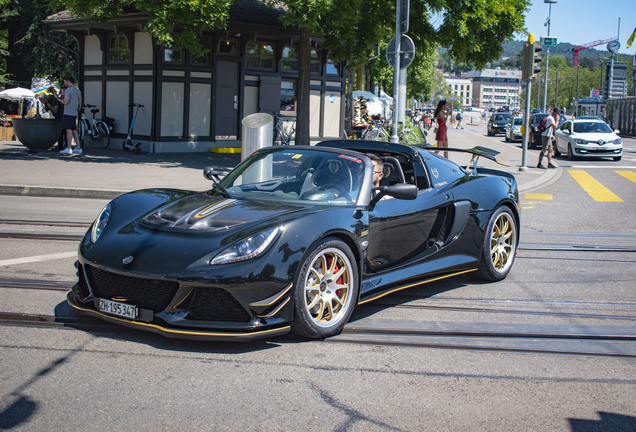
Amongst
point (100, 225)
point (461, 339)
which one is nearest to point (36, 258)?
point (100, 225)

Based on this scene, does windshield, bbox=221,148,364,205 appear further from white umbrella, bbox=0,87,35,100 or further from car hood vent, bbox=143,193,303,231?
white umbrella, bbox=0,87,35,100

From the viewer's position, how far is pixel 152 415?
316 cm

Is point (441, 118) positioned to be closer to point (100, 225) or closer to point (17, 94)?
point (100, 225)

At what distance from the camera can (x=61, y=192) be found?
11.7 meters

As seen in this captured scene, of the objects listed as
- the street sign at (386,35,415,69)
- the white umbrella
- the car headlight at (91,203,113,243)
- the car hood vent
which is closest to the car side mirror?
the car hood vent

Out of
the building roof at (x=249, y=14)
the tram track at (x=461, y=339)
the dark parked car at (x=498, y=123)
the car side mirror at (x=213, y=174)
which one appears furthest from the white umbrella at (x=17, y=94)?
the dark parked car at (x=498, y=123)

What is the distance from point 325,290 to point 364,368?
2.26 ft

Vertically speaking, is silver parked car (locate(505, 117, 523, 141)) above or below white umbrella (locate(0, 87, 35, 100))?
below

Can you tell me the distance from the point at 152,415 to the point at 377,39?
18.0 metres

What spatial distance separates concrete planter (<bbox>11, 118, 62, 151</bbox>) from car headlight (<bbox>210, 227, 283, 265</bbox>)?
15.3m

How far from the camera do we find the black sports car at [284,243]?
13.0ft

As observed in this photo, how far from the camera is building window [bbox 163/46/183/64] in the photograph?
21031 mm

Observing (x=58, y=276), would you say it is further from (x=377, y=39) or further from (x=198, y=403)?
(x=377, y=39)

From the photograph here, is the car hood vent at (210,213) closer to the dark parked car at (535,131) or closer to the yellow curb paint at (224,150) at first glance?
the yellow curb paint at (224,150)
